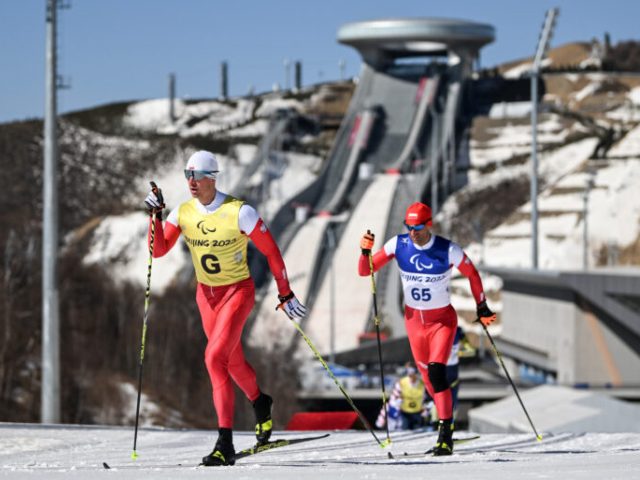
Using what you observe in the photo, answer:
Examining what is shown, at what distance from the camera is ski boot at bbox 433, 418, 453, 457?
10290 millimetres

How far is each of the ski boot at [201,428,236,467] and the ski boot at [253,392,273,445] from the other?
825mm

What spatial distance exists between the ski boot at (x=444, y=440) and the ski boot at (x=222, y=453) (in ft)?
5.58

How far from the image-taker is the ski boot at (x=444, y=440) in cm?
1029

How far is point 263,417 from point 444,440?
144 cm

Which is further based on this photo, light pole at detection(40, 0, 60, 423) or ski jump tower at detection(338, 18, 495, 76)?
ski jump tower at detection(338, 18, 495, 76)

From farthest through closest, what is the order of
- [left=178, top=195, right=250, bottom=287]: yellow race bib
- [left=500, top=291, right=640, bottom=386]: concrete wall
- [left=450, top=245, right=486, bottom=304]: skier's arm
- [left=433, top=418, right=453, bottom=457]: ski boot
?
1. [left=500, top=291, right=640, bottom=386]: concrete wall
2. [left=450, top=245, right=486, bottom=304]: skier's arm
3. [left=433, top=418, right=453, bottom=457]: ski boot
4. [left=178, top=195, right=250, bottom=287]: yellow race bib

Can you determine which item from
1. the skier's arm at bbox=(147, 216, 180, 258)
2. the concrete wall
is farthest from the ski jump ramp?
the skier's arm at bbox=(147, 216, 180, 258)

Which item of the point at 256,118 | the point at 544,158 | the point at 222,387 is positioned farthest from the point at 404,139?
the point at 222,387

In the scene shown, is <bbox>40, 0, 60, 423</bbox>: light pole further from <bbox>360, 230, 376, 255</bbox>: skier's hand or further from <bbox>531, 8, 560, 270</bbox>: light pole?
<bbox>531, 8, 560, 270</bbox>: light pole

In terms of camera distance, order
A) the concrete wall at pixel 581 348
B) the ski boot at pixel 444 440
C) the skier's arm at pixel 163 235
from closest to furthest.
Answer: the skier's arm at pixel 163 235, the ski boot at pixel 444 440, the concrete wall at pixel 581 348

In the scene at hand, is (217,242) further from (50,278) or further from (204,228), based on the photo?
(50,278)

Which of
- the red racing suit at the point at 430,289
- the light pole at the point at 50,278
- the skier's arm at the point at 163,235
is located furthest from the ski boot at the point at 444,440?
the light pole at the point at 50,278

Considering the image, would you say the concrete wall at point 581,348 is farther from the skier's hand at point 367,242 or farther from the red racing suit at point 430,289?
the skier's hand at point 367,242

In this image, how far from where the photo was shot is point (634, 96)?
437 feet
